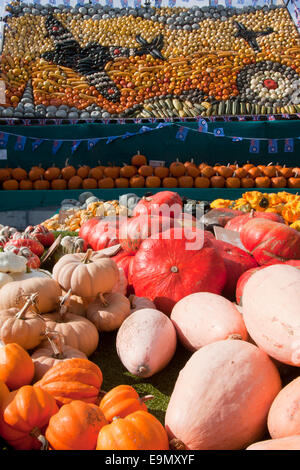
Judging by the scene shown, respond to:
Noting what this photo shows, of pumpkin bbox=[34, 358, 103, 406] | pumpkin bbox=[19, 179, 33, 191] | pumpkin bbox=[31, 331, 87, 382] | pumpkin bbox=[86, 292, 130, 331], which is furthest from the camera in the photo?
pumpkin bbox=[19, 179, 33, 191]

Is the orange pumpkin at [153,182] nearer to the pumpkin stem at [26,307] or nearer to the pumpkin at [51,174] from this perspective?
the pumpkin at [51,174]

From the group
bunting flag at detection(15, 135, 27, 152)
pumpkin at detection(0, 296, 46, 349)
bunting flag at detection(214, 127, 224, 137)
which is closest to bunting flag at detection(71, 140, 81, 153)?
bunting flag at detection(15, 135, 27, 152)

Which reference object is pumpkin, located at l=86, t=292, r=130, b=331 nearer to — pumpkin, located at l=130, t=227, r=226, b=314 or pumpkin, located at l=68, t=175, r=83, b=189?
pumpkin, located at l=130, t=227, r=226, b=314

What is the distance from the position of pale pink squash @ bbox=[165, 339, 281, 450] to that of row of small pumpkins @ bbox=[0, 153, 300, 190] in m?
5.94

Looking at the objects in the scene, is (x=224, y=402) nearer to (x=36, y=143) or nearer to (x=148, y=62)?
(x=36, y=143)

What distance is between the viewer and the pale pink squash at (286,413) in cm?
123

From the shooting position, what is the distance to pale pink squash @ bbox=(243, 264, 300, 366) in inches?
55.5

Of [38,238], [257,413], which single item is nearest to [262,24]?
[38,238]

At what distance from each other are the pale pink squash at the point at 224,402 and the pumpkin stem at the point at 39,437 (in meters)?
0.41

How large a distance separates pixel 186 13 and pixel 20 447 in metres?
14.6

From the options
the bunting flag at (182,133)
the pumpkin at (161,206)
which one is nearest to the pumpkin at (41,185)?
the bunting flag at (182,133)

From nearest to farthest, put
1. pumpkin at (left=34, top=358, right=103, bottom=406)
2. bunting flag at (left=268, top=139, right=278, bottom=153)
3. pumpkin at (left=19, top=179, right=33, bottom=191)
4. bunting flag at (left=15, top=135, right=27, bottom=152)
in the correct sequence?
pumpkin at (left=34, top=358, right=103, bottom=406) < pumpkin at (left=19, top=179, right=33, bottom=191) < bunting flag at (left=15, top=135, right=27, bottom=152) < bunting flag at (left=268, top=139, right=278, bottom=153)

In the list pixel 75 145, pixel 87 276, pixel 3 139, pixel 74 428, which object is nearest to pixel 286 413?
pixel 74 428
